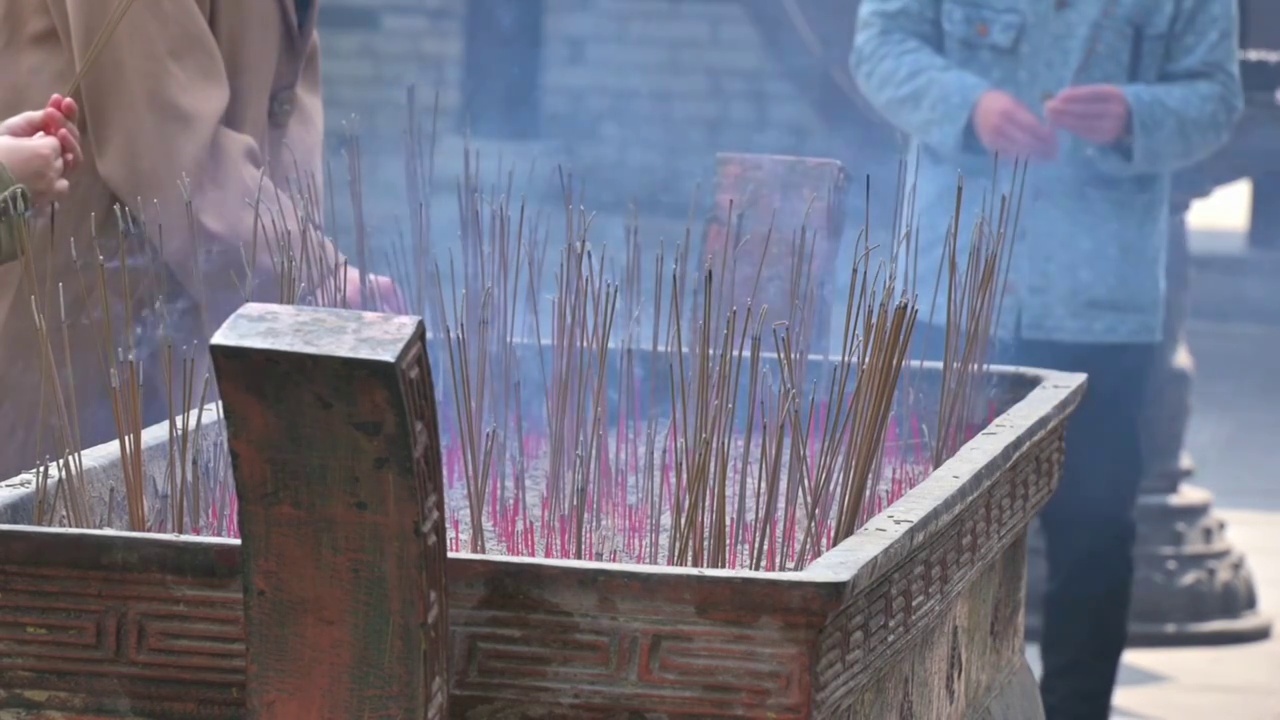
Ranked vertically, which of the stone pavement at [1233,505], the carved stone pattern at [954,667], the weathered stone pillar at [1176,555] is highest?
the carved stone pattern at [954,667]

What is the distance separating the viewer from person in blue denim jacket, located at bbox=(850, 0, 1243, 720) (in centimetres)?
279

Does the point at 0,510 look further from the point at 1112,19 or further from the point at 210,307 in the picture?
the point at 1112,19

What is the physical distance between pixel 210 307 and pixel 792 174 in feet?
2.87

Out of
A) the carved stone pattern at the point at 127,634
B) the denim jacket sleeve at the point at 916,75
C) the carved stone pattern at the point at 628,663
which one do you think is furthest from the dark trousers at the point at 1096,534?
A: the carved stone pattern at the point at 127,634

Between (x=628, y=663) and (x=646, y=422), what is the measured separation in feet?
4.10

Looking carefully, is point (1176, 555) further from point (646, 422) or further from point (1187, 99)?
point (646, 422)

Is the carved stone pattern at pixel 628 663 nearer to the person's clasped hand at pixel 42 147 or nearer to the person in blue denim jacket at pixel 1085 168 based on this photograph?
the person's clasped hand at pixel 42 147

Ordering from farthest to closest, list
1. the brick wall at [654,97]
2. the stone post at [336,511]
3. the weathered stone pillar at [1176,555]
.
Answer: the brick wall at [654,97], the weathered stone pillar at [1176,555], the stone post at [336,511]

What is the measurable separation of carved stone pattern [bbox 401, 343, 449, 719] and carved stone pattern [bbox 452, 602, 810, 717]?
0.10 meters

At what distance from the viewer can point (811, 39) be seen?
5867mm

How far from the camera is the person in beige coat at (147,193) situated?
6.89 ft

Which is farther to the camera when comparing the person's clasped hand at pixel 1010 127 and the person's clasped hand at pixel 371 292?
the person's clasped hand at pixel 1010 127

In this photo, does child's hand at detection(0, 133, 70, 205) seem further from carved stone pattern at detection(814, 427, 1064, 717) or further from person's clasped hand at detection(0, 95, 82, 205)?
carved stone pattern at detection(814, 427, 1064, 717)

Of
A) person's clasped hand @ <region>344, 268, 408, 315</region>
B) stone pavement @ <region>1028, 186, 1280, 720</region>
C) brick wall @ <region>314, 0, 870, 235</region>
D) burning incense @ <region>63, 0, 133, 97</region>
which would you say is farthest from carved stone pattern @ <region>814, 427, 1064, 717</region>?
brick wall @ <region>314, 0, 870, 235</region>
